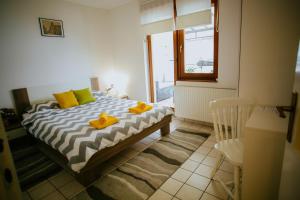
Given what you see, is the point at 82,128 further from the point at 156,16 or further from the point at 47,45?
the point at 156,16

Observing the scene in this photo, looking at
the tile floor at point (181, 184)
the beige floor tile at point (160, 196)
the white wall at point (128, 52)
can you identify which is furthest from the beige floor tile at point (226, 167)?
the white wall at point (128, 52)

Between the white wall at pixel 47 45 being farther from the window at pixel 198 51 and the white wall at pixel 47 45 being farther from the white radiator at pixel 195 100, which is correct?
the white radiator at pixel 195 100

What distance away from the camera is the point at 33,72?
10.8 ft

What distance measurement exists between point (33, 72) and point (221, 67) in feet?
11.3

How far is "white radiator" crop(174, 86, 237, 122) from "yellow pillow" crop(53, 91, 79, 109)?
202cm

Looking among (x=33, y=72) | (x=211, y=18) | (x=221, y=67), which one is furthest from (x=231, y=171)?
(x=33, y=72)

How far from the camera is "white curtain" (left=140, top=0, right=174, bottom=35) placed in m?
3.46

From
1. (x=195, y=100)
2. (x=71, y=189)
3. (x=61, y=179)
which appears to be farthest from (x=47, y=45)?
(x=195, y=100)

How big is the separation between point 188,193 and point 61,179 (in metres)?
1.50

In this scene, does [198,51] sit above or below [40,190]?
above

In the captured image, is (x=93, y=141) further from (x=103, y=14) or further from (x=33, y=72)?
(x=103, y=14)

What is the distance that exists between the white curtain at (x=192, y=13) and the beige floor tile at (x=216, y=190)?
8.27 ft

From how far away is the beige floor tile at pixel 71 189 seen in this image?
6.18 feet

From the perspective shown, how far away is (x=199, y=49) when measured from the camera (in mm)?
3428
